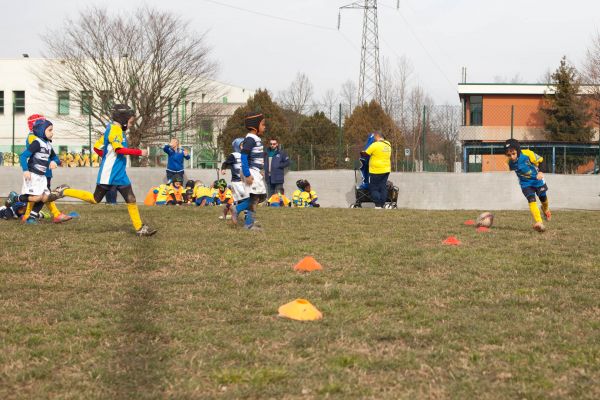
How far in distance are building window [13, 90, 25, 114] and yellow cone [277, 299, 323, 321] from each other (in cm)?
5108

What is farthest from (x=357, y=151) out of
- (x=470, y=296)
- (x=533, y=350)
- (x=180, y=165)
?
(x=533, y=350)

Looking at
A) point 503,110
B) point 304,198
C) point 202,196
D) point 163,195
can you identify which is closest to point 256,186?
point 202,196

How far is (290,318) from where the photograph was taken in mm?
5410

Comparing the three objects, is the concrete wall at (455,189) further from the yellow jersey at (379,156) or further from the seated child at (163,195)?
the yellow jersey at (379,156)

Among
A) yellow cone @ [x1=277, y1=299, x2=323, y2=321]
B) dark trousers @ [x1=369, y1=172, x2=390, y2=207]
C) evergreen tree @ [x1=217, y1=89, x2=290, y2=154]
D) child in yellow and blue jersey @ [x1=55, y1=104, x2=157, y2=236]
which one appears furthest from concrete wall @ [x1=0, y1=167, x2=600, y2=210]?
evergreen tree @ [x1=217, y1=89, x2=290, y2=154]

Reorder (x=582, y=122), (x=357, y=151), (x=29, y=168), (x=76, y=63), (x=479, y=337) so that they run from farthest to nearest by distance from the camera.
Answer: (x=582, y=122)
(x=76, y=63)
(x=357, y=151)
(x=29, y=168)
(x=479, y=337)

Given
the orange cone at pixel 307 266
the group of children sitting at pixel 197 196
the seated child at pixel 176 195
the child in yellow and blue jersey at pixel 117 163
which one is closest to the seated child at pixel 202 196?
the group of children sitting at pixel 197 196

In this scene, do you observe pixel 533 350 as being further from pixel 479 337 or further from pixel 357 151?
pixel 357 151

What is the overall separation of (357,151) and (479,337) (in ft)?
62.5

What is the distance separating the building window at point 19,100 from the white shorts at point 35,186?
43.9 m

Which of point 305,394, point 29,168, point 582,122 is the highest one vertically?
point 582,122

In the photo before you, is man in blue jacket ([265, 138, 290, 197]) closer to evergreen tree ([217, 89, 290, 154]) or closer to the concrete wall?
the concrete wall

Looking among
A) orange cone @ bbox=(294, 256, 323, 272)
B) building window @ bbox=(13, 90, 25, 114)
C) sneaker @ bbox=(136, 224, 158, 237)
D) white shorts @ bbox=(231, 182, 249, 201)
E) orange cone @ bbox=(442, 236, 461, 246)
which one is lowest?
orange cone @ bbox=(294, 256, 323, 272)

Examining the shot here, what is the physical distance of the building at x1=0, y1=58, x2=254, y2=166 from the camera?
37906 millimetres
